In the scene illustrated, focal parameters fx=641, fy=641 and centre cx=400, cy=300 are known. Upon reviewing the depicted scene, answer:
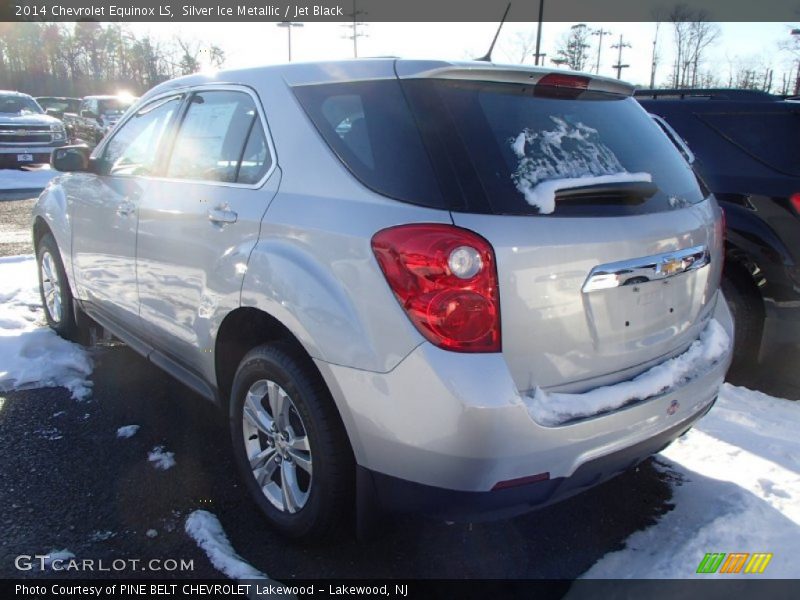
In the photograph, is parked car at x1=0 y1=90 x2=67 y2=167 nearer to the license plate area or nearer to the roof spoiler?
the roof spoiler

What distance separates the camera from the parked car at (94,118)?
21.3 m

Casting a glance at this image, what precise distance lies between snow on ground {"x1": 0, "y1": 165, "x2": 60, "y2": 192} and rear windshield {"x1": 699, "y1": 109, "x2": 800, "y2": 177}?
13323mm

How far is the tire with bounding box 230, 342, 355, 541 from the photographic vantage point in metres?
2.26

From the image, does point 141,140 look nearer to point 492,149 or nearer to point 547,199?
point 492,149

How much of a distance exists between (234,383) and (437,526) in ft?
3.45

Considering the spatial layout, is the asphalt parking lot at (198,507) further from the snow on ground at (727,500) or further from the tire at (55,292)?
the tire at (55,292)

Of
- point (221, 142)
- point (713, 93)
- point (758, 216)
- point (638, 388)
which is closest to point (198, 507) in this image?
point (221, 142)

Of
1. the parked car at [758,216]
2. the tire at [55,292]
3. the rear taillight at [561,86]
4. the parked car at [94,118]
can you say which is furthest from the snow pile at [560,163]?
the parked car at [94,118]

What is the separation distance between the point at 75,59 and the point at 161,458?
79439 millimetres

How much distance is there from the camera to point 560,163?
2199mm

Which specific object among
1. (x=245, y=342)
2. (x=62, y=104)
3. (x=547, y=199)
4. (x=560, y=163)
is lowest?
(x=245, y=342)

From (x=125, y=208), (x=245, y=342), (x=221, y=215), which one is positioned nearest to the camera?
(x=221, y=215)

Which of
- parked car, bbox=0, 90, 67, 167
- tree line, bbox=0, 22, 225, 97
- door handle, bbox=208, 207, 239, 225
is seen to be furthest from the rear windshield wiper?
tree line, bbox=0, 22, 225, 97

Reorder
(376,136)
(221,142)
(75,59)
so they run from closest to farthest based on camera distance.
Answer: (376,136) < (221,142) < (75,59)
